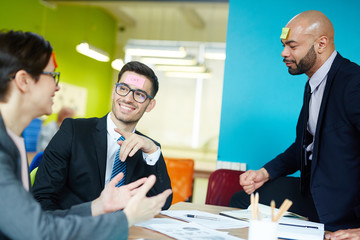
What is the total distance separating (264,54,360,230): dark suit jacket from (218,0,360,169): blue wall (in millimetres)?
1041

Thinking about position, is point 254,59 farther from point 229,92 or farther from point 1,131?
point 1,131

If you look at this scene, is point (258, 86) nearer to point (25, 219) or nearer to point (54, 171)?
point (54, 171)

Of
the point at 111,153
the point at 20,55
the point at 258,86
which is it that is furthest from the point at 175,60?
the point at 20,55

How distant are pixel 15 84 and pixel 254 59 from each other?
2.39 meters

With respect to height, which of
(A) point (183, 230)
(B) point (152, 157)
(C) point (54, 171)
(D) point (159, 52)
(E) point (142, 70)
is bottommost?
(A) point (183, 230)

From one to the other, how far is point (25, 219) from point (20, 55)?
45 centimetres

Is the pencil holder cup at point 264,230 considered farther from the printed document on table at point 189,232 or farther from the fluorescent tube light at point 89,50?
the fluorescent tube light at point 89,50

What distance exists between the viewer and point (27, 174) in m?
1.08

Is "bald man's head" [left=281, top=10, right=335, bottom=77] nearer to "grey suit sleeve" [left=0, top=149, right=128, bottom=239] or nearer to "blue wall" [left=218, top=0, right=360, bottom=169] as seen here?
"blue wall" [left=218, top=0, right=360, bottom=169]

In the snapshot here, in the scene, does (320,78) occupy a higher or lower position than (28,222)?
higher

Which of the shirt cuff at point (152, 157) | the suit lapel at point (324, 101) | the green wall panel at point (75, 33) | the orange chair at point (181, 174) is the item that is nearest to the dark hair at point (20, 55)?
the shirt cuff at point (152, 157)

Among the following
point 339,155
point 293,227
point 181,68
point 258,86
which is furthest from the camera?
point 181,68

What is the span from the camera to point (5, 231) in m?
0.91

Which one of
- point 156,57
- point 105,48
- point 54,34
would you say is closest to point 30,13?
point 54,34
